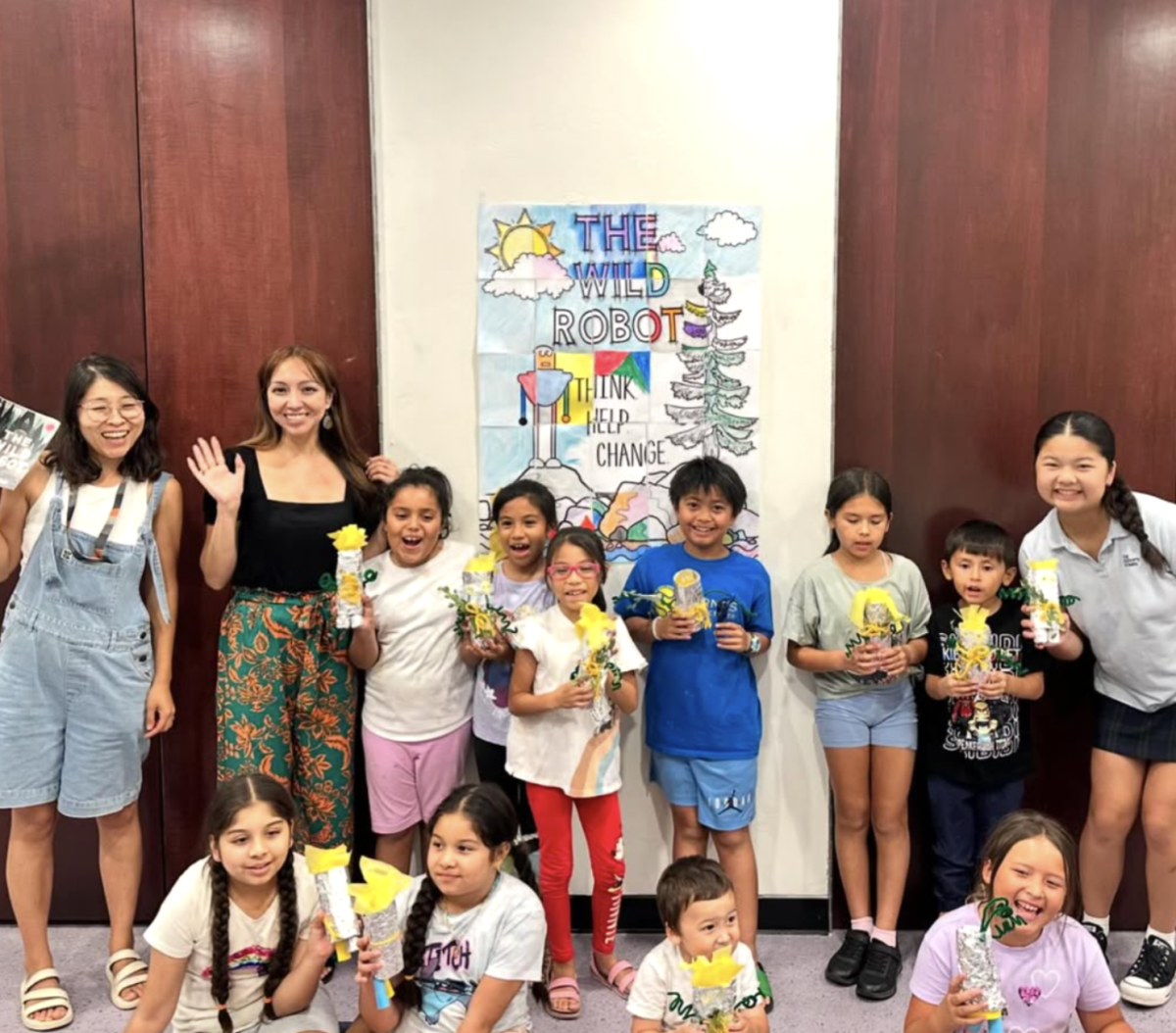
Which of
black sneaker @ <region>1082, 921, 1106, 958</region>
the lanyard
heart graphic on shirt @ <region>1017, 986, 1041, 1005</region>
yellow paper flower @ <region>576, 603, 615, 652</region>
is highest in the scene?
the lanyard

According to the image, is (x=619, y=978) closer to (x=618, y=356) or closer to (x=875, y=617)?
(x=875, y=617)

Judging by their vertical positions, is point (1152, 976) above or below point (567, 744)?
below

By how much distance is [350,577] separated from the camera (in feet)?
9.14

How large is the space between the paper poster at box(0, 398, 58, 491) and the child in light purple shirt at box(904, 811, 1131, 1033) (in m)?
2.45

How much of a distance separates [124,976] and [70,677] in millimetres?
820

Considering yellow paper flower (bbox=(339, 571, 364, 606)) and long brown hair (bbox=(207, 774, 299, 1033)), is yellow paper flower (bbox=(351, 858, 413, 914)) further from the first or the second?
yellow paper flower (bbox=(339, 571, 364, 606))

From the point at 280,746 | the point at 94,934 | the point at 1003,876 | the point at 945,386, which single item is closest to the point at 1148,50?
the point at 945,386

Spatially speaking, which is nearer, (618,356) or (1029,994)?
(1029,994)

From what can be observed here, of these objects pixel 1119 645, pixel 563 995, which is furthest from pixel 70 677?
pixel 1119 645

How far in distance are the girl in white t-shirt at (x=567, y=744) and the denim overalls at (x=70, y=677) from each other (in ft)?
3.38

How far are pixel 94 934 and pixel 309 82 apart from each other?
258 centimetres

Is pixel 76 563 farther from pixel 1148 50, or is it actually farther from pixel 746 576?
pixel 1148 50

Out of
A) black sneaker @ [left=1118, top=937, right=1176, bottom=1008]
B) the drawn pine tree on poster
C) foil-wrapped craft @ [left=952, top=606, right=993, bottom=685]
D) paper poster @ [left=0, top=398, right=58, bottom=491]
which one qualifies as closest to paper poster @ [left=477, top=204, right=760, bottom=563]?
the drawn pine tree on poster

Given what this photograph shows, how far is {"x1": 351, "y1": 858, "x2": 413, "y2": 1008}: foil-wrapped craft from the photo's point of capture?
216 centimetres
